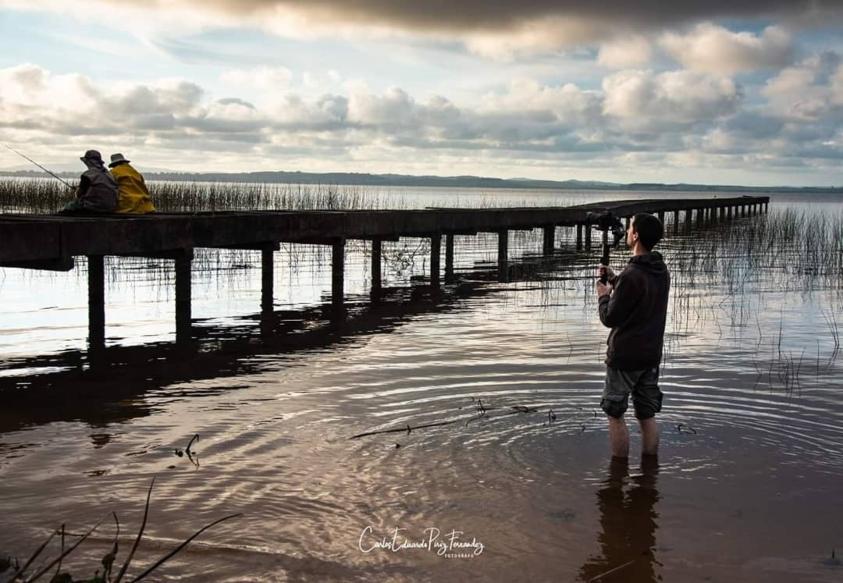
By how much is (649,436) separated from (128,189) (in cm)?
969

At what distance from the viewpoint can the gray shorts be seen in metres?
5.93

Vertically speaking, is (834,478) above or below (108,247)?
below

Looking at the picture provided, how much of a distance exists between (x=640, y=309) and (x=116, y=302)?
10662mm

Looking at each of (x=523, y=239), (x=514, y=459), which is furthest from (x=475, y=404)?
(x=523, y=239)

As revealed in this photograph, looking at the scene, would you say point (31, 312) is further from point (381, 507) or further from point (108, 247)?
point (381, 507)

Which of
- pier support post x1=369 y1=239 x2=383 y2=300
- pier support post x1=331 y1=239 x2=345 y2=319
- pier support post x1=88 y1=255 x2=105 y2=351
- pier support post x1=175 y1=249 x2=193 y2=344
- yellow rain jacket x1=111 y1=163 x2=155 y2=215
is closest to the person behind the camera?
pier support post x1=88 y1=255 x2=105 y2=351

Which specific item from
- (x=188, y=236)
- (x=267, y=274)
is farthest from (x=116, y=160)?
(x=267, y=274)

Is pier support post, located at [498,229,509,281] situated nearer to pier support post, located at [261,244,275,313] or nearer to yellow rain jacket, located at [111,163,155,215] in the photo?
pier support post, located at [261,244,275,313]

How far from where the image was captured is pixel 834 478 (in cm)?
600

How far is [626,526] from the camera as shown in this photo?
17.0ft

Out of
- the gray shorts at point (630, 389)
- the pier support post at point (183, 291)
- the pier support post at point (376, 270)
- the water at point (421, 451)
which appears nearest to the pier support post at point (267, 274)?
the water at point (421, 451)

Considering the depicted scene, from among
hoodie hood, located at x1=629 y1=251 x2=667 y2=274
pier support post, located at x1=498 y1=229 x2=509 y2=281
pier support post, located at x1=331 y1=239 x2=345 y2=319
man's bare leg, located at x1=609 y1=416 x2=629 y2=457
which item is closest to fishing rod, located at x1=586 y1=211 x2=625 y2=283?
hoodie hood, located at x1=629 y1=251 x2=667 y2=274

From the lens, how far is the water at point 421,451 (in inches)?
187

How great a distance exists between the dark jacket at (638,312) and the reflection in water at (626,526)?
74cm
